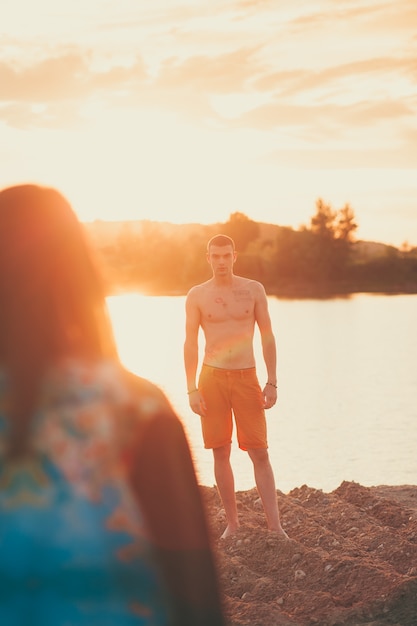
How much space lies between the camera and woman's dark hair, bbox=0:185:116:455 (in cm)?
152

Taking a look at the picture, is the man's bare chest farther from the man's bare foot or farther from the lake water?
the man's bare foot

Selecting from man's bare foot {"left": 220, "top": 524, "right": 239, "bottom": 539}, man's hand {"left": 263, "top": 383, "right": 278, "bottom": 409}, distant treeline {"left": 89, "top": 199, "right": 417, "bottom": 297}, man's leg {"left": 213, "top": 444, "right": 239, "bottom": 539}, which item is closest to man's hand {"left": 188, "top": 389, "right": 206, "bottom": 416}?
man's leg {"left": 213, "top": 444, "right": 239, "bottom": 539}

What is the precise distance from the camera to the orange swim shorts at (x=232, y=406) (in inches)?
286

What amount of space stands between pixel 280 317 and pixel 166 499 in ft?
180

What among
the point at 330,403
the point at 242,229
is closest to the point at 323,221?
the point at 242,229

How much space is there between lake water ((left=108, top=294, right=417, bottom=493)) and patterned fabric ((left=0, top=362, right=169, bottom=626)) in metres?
0.13

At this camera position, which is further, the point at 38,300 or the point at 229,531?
the point at 229,531

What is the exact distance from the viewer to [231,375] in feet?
23.8

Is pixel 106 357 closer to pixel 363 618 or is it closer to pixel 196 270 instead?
pixel 363 618

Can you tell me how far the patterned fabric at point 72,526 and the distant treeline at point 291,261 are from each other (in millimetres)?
86200

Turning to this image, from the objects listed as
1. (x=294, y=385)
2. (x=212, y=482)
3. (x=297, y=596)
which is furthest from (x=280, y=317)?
(x=297, y=596)

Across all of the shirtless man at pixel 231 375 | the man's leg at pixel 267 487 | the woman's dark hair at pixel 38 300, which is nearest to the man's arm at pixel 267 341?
the shirtless man at pixel 231 375

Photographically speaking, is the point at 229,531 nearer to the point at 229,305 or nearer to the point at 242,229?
the point at 229,305

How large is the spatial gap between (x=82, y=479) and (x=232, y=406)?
5.84m
